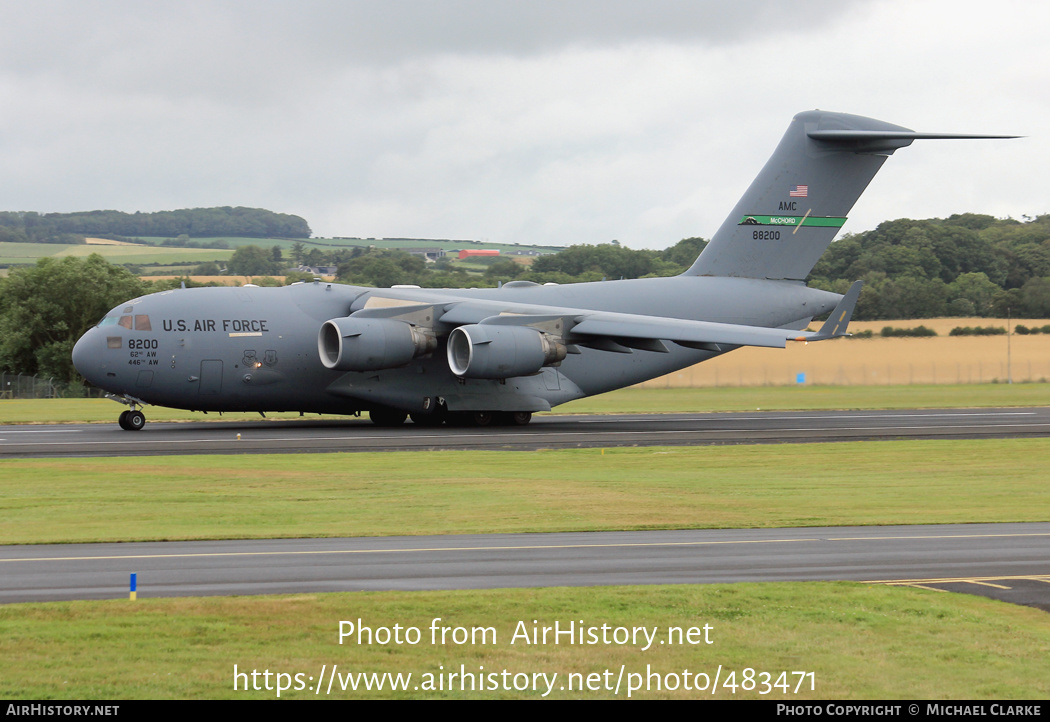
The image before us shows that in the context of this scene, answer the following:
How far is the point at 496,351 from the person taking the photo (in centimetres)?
3181

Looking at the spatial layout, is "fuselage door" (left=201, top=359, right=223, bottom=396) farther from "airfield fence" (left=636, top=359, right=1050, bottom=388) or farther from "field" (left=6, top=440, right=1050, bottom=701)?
"airfield fence" (left=636, top=359, right=1050, bottom=388)

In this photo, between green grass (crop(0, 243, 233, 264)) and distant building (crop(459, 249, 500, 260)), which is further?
green grass (crop(0, 243, 233, 264))

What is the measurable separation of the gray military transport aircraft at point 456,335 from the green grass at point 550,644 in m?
21.3

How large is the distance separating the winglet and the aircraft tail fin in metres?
7.59

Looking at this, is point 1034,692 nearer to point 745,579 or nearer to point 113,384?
point 745,579

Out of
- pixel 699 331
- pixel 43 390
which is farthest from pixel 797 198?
pixel 43 390

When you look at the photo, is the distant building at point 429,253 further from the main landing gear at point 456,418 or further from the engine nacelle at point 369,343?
the engine nacelle at point 369,343

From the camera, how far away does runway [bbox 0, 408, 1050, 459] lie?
27.7 m

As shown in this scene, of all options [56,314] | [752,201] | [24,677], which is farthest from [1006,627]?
[56,314]

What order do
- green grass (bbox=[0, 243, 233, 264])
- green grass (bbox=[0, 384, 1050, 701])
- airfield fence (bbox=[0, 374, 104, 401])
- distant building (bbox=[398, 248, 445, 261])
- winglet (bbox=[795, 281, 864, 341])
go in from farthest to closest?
green grass (bbox=[0, 243, 233, 264])
distant building (bbox=[398, 248, 445, 261])
airfield fence (bbox=[0, 374, 104, 401])
winglet (bbox=[795, 281, 864, 341])
green grass (bbox=[0, 384, 1050, 701])

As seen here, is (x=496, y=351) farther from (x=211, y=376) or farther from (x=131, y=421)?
(x=131, y=421)

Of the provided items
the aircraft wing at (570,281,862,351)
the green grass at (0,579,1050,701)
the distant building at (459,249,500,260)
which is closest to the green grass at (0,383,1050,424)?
the aircraft wing at (570,281,862,351)

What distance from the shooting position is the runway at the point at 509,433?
27672 millimetres

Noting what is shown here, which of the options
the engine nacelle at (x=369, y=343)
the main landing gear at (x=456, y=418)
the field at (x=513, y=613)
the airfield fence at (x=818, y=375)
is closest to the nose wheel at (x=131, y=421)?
the engine nacelle at (x=369, y=343)
